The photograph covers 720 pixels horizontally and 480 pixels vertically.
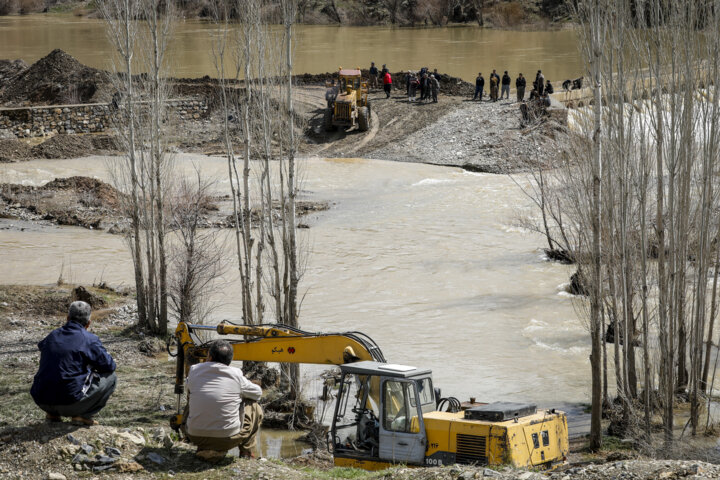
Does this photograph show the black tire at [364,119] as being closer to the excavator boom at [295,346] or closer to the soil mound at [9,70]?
the soil mound at [9,70]

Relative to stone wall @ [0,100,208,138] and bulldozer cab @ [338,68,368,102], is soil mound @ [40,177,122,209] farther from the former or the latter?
bulldozer cab @ [338,68,368,102]

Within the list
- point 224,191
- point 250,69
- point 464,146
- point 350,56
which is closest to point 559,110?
point 464,146

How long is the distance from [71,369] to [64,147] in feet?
123

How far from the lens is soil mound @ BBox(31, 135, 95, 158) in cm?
4325

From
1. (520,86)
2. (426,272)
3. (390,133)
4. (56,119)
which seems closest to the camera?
(426,272)

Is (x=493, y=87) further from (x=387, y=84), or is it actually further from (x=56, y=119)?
(x=56, y=119)

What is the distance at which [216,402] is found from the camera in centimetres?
870

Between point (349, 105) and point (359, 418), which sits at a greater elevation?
point (349, 105)

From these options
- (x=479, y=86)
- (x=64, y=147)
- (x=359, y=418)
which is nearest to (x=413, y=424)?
(x=359, y=418)

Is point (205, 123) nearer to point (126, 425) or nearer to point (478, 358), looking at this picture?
point (478, 358)

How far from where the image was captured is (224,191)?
37.8 metres

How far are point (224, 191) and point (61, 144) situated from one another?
11521 millimetres

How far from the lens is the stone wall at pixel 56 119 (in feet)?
149

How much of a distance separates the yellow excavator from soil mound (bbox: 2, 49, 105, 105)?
4402cm
